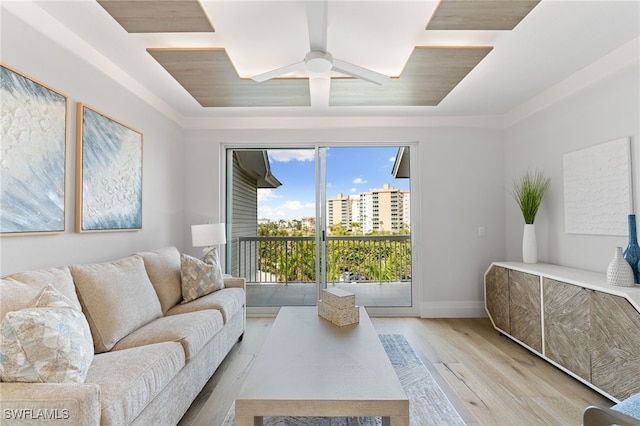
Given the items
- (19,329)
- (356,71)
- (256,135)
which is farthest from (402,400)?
(256,135)

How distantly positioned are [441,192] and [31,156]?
4.04m

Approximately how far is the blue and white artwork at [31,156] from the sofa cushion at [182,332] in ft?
2.90

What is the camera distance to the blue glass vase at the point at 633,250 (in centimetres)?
235

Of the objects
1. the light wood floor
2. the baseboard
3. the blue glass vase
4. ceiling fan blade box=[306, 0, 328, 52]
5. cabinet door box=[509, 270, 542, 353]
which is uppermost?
ceiling fan blade box=[306, 0, 328, 52]

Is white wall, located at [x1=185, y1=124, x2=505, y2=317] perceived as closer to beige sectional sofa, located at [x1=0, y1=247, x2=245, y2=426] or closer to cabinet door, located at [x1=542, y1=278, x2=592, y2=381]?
cabinet door, located at [x1=542, y1=278, x2=592, y2=381]

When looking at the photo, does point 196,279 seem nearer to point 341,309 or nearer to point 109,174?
point 109,174

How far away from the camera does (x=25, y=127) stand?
1902 mm

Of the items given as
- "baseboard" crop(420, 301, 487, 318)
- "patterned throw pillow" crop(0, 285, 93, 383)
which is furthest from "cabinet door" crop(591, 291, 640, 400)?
"patterned throw pillow" crop(0, 285, 93, 383)

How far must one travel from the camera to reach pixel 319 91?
11.2ft

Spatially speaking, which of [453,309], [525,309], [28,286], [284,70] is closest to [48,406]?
[28,286]

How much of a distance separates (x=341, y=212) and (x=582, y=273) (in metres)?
2.71

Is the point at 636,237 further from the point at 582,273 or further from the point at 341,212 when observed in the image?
the point at 341,212

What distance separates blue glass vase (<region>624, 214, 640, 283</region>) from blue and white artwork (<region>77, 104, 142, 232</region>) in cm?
401

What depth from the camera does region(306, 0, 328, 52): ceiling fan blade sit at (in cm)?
185
